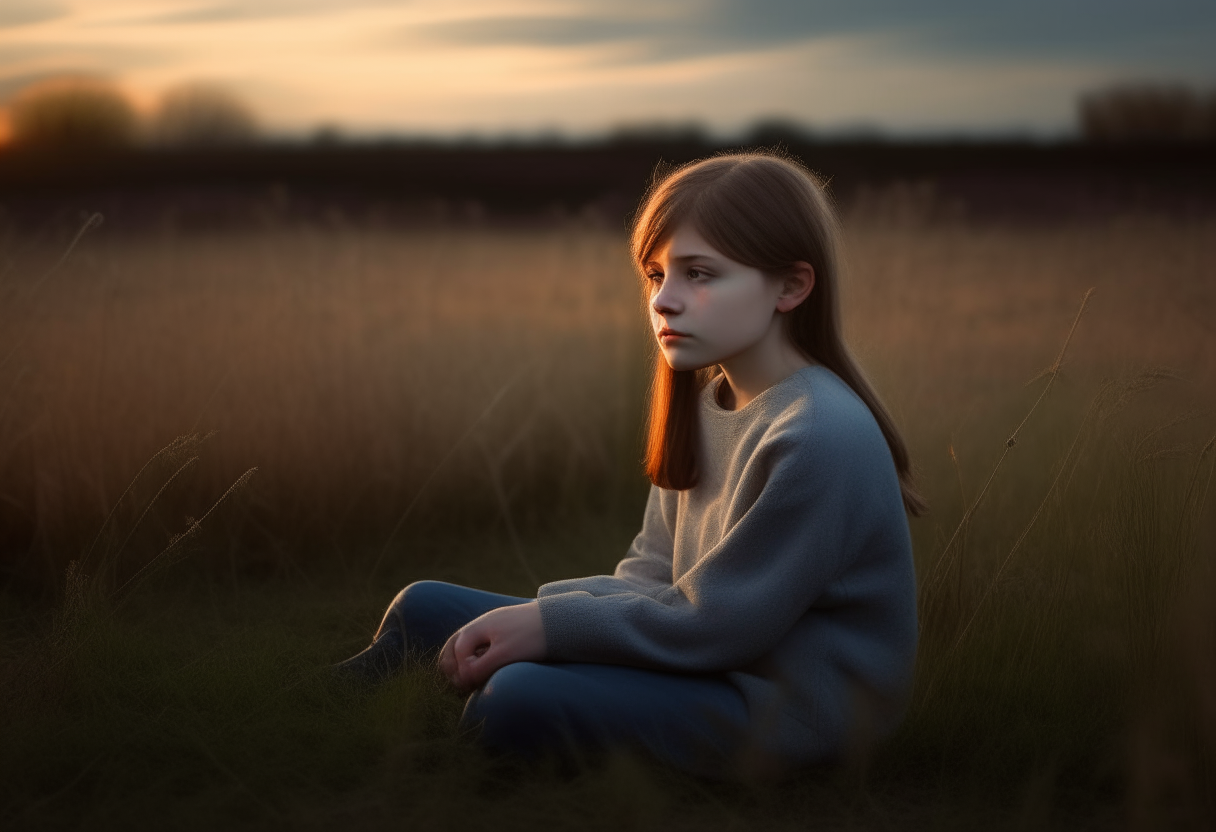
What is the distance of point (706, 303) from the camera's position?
70.3 inches

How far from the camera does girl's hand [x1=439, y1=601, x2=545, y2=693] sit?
1808mm

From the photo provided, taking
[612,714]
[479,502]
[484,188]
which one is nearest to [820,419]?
[612,714]

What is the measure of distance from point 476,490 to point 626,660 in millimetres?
1950

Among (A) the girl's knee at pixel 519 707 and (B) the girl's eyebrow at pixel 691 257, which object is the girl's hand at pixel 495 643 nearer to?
(A) the girl's knee at pixel 519 707

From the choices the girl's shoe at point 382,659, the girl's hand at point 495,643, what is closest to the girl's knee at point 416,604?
the girl's shoe at point 382,659

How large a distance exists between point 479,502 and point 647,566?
1.56 meters

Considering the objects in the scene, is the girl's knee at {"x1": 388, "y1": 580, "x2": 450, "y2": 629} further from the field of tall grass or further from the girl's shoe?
the field of tall grass

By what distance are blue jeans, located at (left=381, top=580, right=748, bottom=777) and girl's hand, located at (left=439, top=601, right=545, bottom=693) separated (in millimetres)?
30

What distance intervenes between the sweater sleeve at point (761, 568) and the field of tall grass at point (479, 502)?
202mm

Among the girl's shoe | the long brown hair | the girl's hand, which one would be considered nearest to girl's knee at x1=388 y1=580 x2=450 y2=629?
the girl's shoe

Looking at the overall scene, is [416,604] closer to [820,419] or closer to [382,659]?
[382,659]

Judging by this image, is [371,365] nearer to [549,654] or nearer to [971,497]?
[971,497]

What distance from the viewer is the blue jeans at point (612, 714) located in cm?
176

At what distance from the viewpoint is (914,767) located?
198 cm
